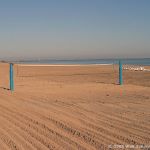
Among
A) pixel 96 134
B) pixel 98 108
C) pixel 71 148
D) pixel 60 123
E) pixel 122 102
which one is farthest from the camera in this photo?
pixel 122 102

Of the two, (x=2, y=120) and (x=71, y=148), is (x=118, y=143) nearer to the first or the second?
(x=71, y=148)

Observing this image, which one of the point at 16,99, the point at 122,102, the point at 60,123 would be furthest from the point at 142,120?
the point at 16,99

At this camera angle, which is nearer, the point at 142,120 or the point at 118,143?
the point at 118,143

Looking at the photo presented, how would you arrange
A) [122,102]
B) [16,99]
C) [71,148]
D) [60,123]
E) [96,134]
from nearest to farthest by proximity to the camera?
[71,148] < [96,134] < [60,123] < [122,102] < [16,99]

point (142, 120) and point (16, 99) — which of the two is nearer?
point (142, 120)

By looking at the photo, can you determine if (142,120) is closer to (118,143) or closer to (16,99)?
(118,143)

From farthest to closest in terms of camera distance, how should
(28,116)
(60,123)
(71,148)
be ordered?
1. (28,116)
2. (60,123)
3. (71,148)

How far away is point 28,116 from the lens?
8.09m

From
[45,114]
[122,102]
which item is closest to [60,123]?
[45,114]

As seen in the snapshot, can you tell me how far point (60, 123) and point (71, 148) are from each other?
1722 mm

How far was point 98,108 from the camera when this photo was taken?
9195 mm

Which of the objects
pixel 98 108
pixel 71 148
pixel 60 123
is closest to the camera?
pixel 71 148

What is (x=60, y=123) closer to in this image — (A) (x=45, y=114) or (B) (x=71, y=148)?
(A) (x=45, y=114)

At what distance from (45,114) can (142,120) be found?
2182 millimetres
